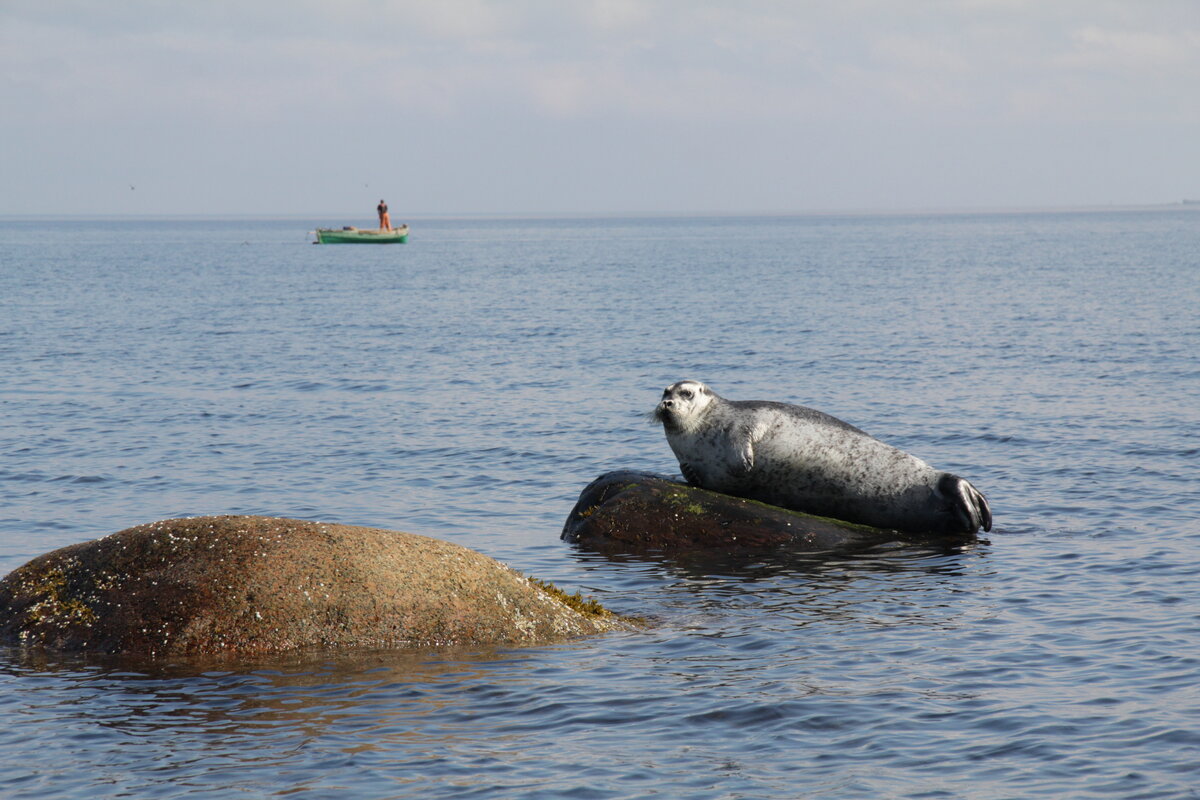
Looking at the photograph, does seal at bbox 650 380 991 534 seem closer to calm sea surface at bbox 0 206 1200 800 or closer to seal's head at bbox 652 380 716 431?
seal's head at bbox 652 380 716 431

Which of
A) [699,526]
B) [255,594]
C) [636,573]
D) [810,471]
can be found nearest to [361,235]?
[810,471]

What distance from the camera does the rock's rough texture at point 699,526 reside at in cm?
1463

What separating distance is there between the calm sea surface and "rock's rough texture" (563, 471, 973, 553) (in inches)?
20.9

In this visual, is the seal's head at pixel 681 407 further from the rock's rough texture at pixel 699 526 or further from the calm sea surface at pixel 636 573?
the calm sea surface at pixel 636 573

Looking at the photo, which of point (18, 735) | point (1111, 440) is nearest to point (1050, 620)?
point (18, 735)

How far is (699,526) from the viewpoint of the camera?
48.3 feet

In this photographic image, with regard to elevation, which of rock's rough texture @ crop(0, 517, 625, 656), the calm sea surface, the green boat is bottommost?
the calm sea surface

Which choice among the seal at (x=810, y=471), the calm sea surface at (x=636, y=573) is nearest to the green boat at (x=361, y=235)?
the calm sea surface at (x=636, y=573)

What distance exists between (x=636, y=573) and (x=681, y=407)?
254 centimetres

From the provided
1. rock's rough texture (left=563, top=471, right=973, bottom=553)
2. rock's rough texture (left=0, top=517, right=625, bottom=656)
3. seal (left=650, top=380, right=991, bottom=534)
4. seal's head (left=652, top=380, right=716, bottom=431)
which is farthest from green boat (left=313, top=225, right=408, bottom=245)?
rock's rough texture (left=0, top=517, right=625, bottom=656)

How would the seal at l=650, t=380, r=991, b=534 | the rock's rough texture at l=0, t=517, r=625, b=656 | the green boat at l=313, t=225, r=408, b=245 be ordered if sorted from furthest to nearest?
1. the green boat at l=313, t=225, r=408, b=245
2. the seal at l=650, t=380, r=991, b=534
3. the rock's rough texture at l=0, t=517, r=625, b=656

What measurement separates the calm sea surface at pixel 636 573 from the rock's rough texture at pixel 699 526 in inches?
20.9

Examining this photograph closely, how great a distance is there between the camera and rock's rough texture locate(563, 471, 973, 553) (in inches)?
576

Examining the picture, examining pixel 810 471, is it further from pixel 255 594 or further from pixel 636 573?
pixel 255 594
